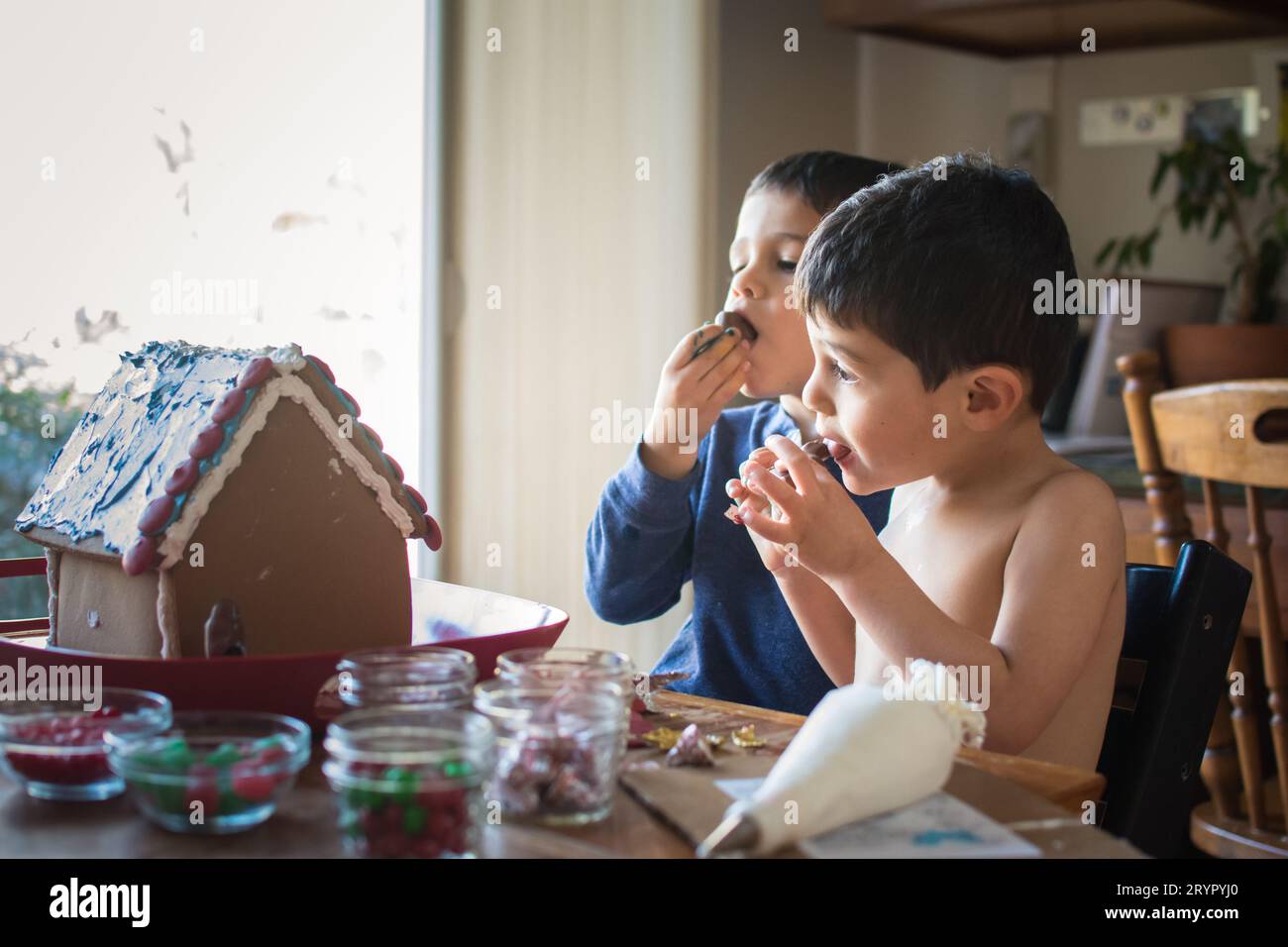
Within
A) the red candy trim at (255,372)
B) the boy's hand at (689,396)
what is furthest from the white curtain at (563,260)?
the red candy trim at (255,372)

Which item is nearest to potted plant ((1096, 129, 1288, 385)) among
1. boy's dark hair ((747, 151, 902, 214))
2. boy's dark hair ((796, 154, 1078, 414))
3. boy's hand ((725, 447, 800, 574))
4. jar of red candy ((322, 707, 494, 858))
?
boy's dark hair ((747, 151, 902, 214))

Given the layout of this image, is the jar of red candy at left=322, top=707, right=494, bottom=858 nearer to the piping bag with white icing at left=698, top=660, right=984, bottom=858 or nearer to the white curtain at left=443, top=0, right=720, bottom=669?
the piping bag with white icing at left=698, top=660, right=984, bottom=858

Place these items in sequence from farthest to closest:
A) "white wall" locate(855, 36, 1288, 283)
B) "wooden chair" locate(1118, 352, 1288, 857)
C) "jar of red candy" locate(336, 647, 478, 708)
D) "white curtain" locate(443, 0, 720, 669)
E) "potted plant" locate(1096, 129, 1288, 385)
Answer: "white wall" locate(855, 36, 1288, 283)
"potted plant" locate(1096, 129, 1288, 385)
"white curtain" locate(443, 0, 720, 669)
"wooden chair" locate(1118, 352, 1288, 857)
"jar of red candy" locate(336, 647, 478, 708)

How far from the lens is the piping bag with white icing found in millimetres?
600

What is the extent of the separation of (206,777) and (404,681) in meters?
0.15

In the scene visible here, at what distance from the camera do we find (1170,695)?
1.02 meters

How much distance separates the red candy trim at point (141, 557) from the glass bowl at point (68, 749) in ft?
0.43

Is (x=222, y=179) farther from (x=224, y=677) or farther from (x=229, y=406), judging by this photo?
(x=224, y=677)

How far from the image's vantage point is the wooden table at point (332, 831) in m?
0.62

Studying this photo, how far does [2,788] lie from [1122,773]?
80 centimetres

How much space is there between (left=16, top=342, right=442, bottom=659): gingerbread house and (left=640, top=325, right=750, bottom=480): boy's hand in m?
0.45

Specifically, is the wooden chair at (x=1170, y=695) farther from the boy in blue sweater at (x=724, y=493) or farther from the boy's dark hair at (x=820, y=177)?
the boy's dark hair at (x=820, y=177)
